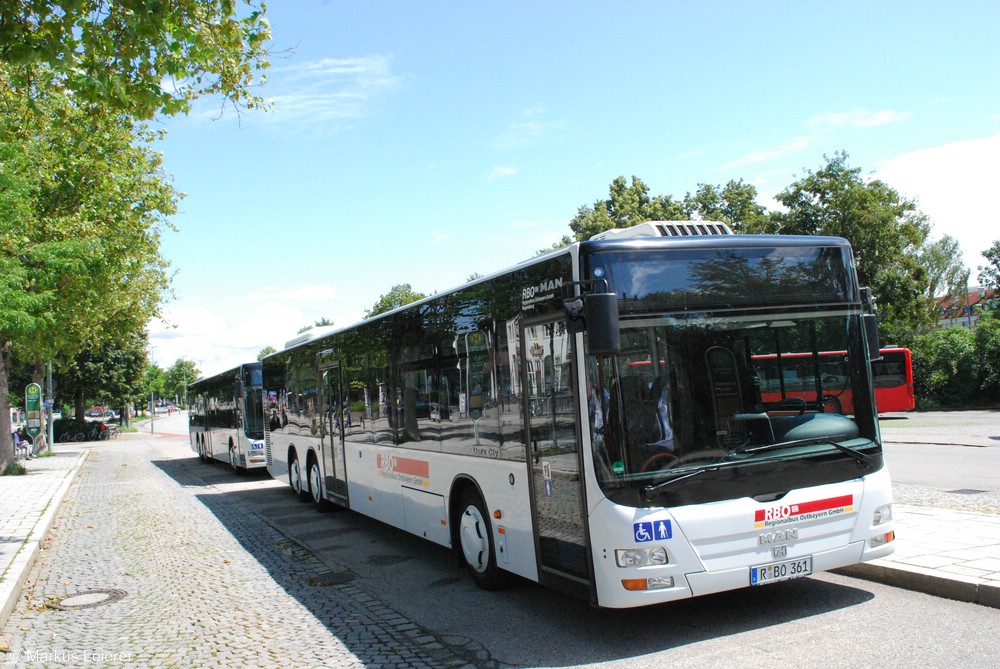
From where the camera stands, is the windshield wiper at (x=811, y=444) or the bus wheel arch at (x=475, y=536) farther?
the bus wheel arch at (x=475, y=536)

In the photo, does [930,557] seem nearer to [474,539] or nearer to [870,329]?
[870,329]

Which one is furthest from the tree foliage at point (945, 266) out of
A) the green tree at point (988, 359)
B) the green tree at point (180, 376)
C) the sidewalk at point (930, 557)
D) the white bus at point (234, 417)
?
the green tree at point (180, 376)

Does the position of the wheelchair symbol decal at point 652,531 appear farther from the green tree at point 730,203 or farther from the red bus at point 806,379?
the green tree at point 730,203

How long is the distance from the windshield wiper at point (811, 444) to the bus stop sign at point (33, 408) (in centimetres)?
3092

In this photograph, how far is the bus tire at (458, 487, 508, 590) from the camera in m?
7.72

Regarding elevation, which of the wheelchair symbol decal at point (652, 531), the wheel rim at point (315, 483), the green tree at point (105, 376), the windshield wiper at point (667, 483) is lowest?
the wheel rim at point (315, 483)

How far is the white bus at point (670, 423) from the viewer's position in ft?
18.7

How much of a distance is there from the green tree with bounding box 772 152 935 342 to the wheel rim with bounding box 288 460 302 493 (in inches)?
1252

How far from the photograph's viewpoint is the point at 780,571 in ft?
19.5

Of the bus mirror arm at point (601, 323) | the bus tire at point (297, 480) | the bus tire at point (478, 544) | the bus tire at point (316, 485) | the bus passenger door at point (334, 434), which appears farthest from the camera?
the bus tire at point (297, 480)

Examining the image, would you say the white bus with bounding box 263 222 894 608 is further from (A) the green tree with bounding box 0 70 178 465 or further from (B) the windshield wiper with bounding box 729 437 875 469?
(A) the green tree with bounding box 0 70 178 465

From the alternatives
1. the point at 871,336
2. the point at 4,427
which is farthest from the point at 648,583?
the point at 4,427

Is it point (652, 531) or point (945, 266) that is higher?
point (945, 266)

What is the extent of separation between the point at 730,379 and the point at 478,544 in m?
3.10
